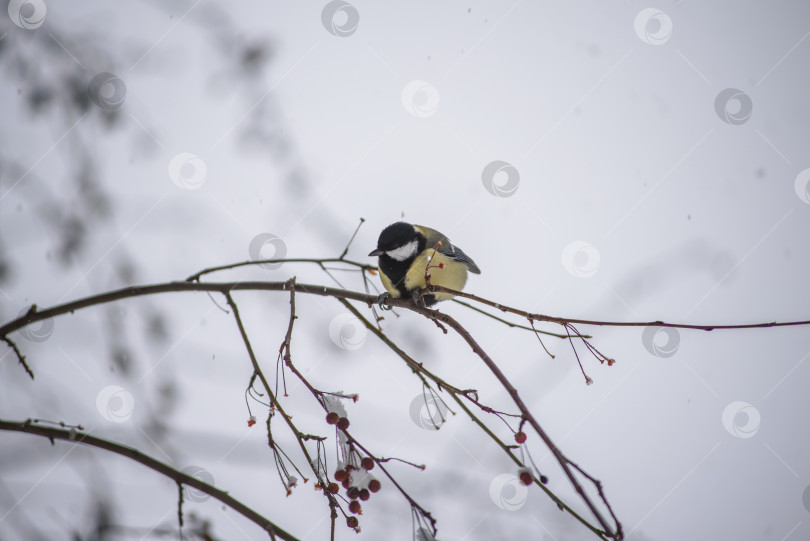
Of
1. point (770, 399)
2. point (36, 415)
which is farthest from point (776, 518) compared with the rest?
point (36, 415)

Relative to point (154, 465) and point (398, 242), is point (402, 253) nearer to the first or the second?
point (398, 242)

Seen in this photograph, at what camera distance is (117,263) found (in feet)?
6.43

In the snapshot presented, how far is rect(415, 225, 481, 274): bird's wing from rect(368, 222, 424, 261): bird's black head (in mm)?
129

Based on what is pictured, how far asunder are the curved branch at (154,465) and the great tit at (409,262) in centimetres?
140

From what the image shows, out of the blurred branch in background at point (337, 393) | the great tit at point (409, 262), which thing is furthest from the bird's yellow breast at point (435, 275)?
the blurred branch in background at point (337, 393)

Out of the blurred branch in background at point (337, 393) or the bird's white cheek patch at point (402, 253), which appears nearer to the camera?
the blurred branch in background at point (337, 393)

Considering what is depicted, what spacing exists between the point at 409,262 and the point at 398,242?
127 millimetres

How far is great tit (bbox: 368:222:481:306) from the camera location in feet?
8.22

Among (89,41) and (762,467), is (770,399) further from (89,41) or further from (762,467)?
(89,41)

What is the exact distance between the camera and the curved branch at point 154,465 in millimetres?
1139

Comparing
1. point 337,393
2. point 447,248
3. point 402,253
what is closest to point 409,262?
point 402,253

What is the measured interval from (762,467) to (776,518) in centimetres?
31

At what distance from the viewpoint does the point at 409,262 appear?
2609mm

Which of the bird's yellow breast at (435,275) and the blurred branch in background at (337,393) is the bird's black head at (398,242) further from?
the blurred branch in background at (337,393)
